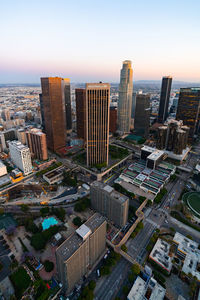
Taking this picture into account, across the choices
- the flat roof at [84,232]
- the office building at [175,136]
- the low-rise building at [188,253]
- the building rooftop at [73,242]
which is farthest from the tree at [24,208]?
the office building at [175,136]

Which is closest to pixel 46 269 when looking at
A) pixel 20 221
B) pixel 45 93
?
pixel 20 221

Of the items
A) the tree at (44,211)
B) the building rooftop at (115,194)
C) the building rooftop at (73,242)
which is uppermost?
the building rooftop at (115,194)

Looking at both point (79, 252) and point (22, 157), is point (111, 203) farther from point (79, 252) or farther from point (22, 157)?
point (22, 157)

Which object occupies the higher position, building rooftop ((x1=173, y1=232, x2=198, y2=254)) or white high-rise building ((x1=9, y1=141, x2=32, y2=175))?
white high-rise building ((x1=9, y1=141, x2=32, y2=175))

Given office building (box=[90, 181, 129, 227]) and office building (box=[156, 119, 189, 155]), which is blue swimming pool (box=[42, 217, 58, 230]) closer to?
office building (box=[90, 181, 129, 227])

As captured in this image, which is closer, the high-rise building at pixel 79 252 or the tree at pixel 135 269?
the high-rise building at pixel 79 252

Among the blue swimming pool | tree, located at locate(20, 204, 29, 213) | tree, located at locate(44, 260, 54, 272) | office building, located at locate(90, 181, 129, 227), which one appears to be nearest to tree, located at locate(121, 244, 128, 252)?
office building, located at locate(90, 181, 129, 227)

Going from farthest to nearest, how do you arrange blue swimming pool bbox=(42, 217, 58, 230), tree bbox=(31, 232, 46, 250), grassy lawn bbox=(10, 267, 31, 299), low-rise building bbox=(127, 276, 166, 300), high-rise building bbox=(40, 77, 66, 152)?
high-rise building bbox=(40, 77, 66, 152)
blue swimming pool bbox=(42, 217, 58, 230)
tree bbox=(31, 232, 46, 250)
grassy lawn bbox=(10, 267, 31, 299)
low-rise building bbox=(127, 276, 166, 300)

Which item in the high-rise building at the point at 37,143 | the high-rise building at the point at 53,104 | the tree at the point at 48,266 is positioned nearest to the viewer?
the tree at the point at 48,266

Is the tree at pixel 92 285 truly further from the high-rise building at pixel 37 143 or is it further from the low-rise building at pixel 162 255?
the high-rise building at pixel 37 143
